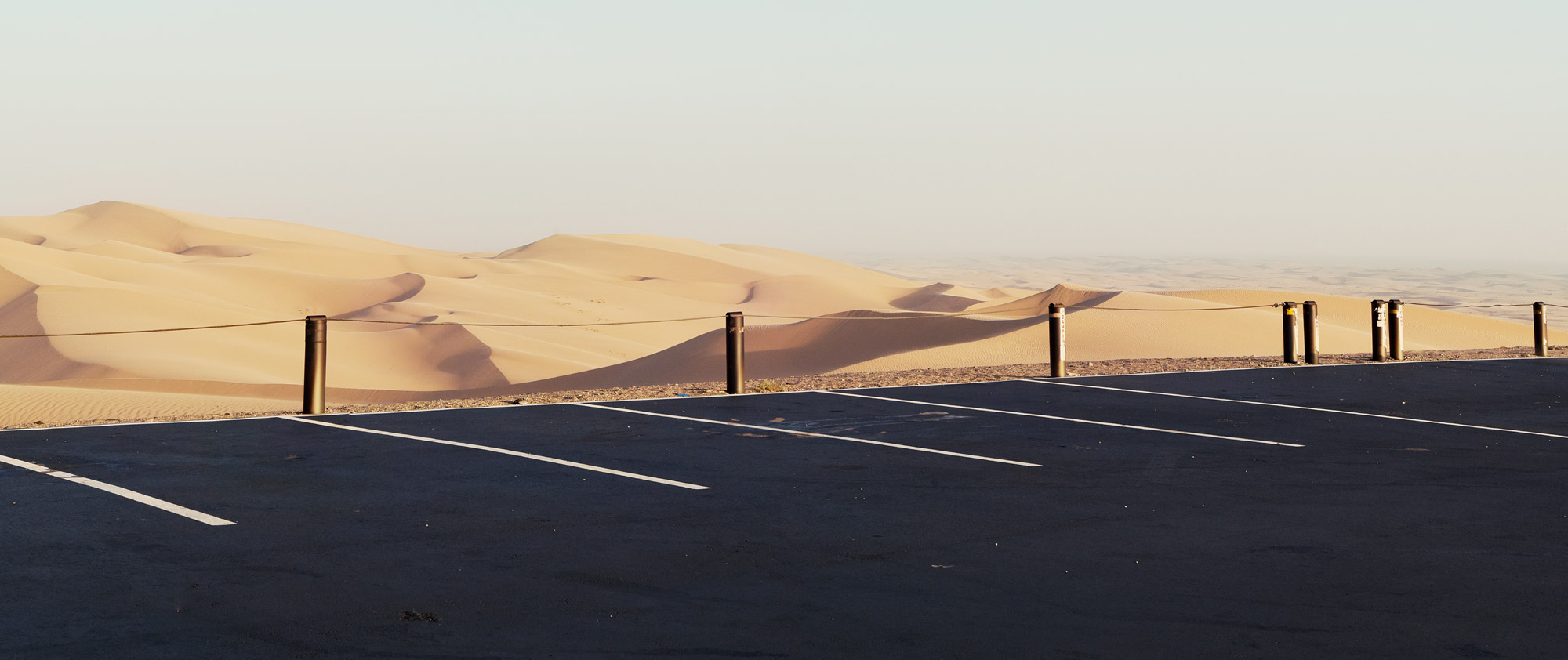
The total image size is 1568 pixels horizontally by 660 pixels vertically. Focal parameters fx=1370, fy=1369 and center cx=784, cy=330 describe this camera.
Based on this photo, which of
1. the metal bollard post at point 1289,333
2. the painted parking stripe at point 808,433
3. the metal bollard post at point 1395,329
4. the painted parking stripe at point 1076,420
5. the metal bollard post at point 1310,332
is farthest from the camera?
the metal bollard post at point 1395,329

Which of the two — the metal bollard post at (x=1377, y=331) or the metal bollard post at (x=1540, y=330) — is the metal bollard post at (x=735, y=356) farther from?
the metal bollard post at (x=1540, y=330)

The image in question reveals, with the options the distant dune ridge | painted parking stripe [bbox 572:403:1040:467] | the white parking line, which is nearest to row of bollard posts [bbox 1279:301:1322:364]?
painted parking stripe [bbox 572:403:1040:467]

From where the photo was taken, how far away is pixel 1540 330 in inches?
840

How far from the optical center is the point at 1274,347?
41406 millimetres

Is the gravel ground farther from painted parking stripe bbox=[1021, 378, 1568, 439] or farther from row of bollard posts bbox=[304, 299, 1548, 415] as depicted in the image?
painted parking stripe bbox=[1021, 378, 1568, 439]

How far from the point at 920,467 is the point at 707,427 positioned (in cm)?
307

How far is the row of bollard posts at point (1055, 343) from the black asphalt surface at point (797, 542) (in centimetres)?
130

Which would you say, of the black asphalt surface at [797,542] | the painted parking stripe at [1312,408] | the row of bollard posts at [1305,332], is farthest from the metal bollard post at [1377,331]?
the black asphalt surface at [797,542]

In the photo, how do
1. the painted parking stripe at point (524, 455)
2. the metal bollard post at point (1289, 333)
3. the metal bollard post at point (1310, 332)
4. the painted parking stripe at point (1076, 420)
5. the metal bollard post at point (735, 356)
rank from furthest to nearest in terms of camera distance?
the metal bollard post at point (1289, 333) < the metal bollard post at point (1310, 332) < the metal bollard post at point (735, 356) < the painted parking stripe at point (1076, 420) < the painted parking stripe at point (524, 455)

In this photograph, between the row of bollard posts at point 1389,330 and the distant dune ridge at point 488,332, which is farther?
the distant dune ridge at point 488,332

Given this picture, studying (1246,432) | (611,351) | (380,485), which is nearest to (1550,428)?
(1246,432)

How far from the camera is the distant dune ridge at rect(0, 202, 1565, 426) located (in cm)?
3916

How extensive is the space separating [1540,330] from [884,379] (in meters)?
10.6

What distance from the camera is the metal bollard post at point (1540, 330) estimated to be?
21380 millimetres
